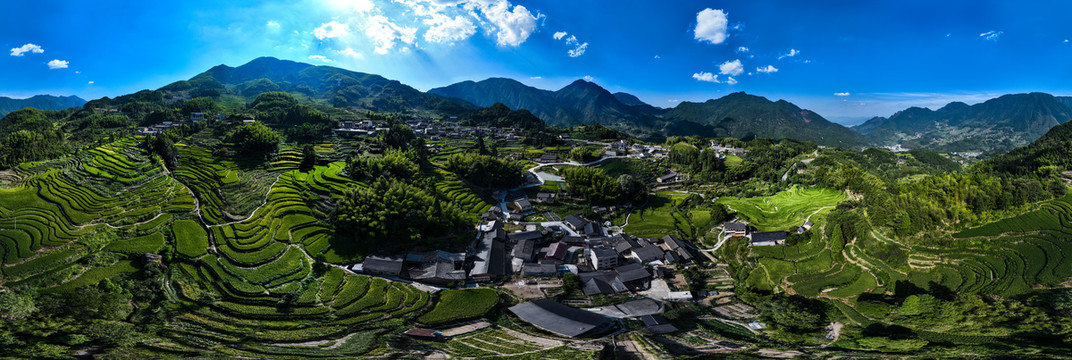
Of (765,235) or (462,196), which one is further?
(462,196)


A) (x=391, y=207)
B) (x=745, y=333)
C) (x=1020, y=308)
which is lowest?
(x=745, y=333)

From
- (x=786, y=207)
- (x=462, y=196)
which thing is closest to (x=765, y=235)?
(x=786, y=207)

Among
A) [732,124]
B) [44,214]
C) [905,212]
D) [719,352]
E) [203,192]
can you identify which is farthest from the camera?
[732,124]

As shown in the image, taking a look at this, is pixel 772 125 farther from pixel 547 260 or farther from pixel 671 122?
pixel 547 260

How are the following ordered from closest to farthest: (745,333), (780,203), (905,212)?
(745,333) < (905,212) < (780,203)

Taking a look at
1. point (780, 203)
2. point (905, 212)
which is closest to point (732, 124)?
point (780, 203)

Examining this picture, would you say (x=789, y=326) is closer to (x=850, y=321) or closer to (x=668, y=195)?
(x=850, y=321)

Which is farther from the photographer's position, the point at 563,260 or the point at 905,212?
the point at 563,260
